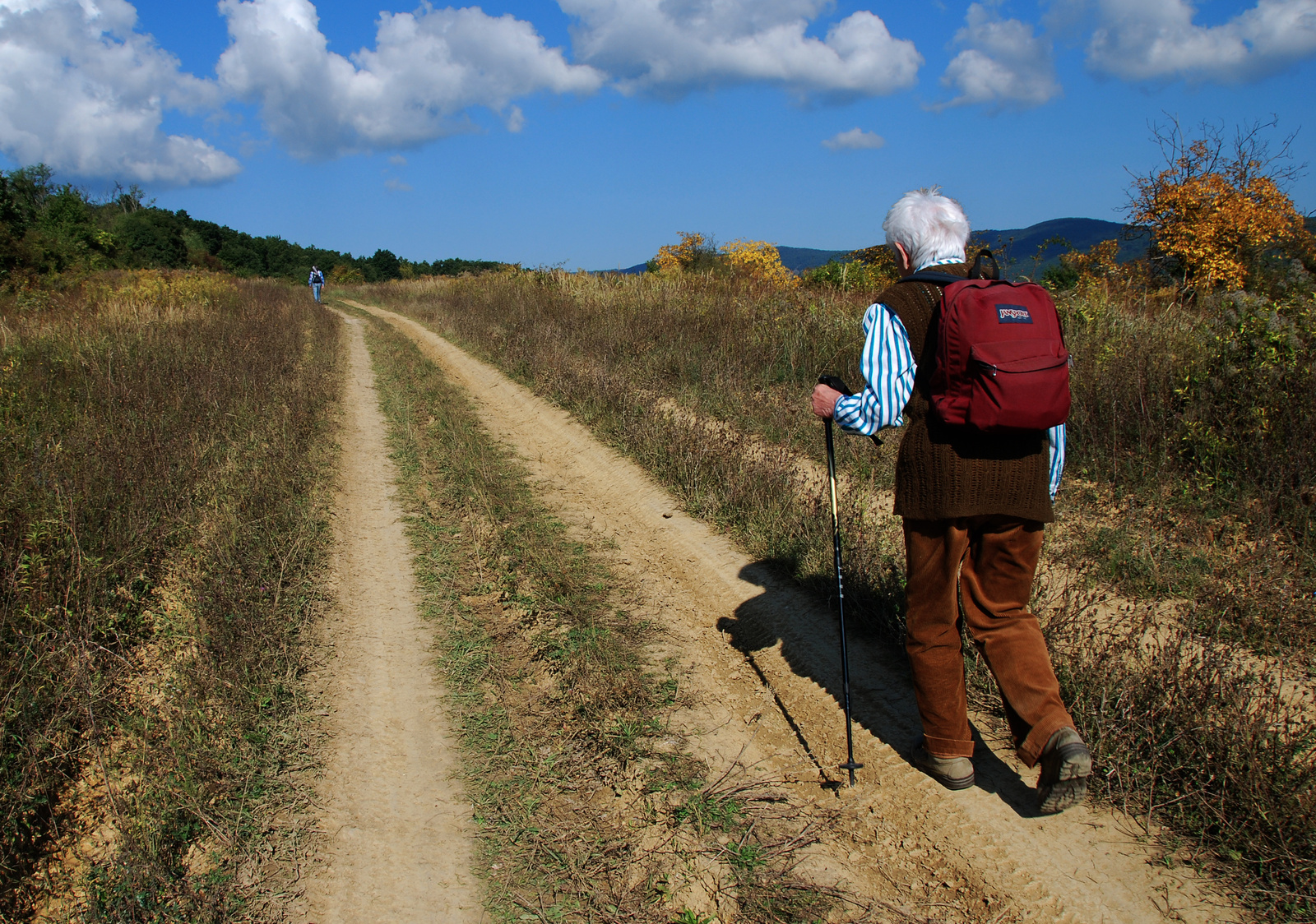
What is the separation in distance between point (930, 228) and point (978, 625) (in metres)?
1.50

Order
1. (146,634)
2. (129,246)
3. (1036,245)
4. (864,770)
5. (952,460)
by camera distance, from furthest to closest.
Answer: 1. (129,246)
2. (1036,245)
3. (146,634)
4. (864,770)
5. (952,460)

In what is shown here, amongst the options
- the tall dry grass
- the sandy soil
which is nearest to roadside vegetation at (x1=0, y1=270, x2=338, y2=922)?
the sandy soil

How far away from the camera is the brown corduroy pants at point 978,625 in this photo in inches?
102

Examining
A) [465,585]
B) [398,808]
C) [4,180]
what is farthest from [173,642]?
[4,180]

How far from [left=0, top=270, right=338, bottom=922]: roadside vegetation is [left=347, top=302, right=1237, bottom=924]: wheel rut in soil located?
195 cm

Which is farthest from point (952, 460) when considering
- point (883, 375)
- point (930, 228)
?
point (930, 228)

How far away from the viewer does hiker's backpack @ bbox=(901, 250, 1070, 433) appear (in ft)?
7.70

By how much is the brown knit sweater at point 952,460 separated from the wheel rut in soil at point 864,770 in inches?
44.8

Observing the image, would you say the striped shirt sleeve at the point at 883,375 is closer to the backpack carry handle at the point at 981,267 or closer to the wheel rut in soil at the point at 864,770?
the backpack carry handle at the point at 981,267

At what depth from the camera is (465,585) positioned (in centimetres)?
492

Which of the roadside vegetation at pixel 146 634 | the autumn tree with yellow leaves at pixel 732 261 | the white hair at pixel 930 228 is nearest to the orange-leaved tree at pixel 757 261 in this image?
the autumn tree with yellow leaves at pixel 732 261

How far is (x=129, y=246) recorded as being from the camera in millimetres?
36281

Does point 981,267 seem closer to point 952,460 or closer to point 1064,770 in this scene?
point 952,460

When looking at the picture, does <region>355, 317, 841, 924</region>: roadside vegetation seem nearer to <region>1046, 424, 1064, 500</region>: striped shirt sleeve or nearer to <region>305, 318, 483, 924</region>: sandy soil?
<region>305, 318, 483, 924</region>: sandy soil
